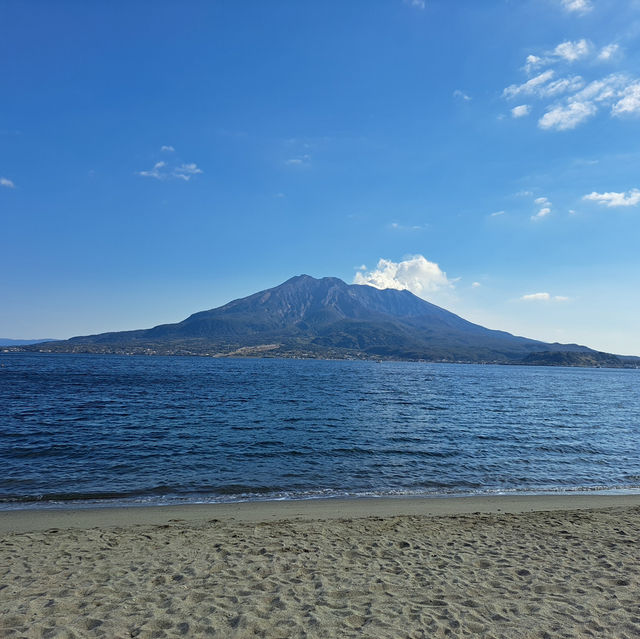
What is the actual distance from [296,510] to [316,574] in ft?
18.1

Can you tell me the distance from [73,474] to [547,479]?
20692mm

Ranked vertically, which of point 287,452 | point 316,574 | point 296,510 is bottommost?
point 287,452

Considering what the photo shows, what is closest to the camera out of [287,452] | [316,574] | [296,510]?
[316,574]

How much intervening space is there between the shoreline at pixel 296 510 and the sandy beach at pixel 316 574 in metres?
0.11

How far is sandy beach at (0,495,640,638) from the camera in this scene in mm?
6266

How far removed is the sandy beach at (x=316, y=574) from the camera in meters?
6.27

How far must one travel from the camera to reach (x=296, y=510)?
44.0ft

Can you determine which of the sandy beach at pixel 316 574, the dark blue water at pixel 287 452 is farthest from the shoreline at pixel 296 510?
the dark blue water at pixel 287 452

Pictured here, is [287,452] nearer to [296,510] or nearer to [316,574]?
[296,510]

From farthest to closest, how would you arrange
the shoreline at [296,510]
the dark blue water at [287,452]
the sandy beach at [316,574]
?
the dark blue water at [287,452] → the shoreline at [296,510] → the sandy beach at [316,574]

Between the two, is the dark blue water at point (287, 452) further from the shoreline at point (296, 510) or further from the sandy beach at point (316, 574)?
the sandy beach at point (316, 574)

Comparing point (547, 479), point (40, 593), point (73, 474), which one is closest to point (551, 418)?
point (547, 479)

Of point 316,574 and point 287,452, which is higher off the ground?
point 316,574

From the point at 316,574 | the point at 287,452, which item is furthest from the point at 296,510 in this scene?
the point at 287,452
